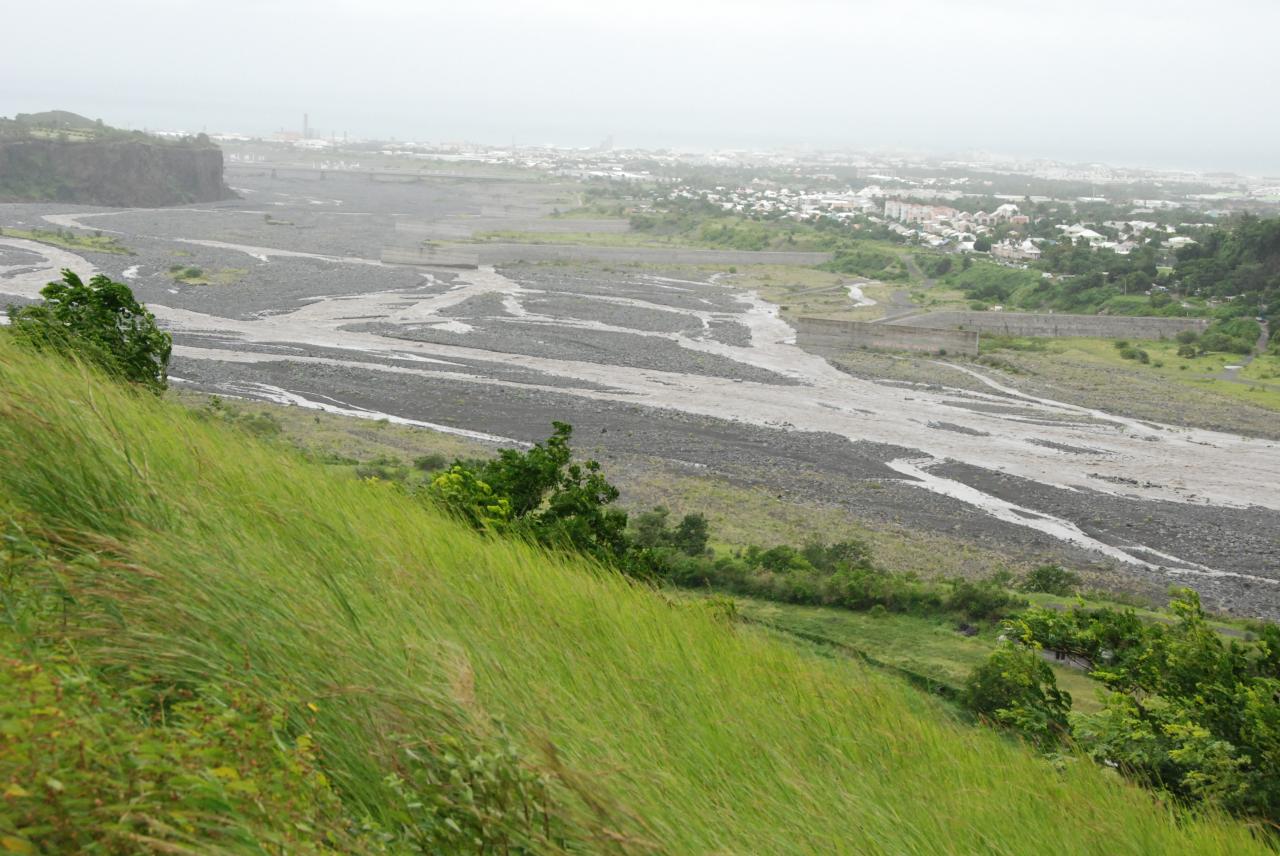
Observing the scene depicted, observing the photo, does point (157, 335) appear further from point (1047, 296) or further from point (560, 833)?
point (1047, 296)

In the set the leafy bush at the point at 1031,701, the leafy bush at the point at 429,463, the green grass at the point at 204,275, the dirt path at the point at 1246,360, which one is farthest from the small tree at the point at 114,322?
the dirt path at the point at 1246,360

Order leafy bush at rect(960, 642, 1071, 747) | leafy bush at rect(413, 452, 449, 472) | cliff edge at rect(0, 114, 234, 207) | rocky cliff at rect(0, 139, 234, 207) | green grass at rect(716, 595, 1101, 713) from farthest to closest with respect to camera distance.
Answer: cliff edge at rect(0, 114, 234, 207) < rocky cliff at rect(0, 139, 234, 207) < leafy bush at rect(413, 452, 449, 472) < green grass at rect(716, 595, 1101, 713) < leafy bush at rect(960, 642, 1071, 747)

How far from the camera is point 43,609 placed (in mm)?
2514

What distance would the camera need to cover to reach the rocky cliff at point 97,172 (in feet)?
243

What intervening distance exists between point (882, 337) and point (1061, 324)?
9913 mm

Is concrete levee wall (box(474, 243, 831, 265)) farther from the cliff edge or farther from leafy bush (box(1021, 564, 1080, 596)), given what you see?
leafy bush (box(1021, 564, 1080, 596))

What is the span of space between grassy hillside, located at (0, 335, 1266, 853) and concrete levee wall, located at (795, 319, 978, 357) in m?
37.8

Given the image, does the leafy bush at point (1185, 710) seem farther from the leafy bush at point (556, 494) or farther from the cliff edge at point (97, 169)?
the cliff edge at point (97, 169)

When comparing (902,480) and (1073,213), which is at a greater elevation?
(1073,213)

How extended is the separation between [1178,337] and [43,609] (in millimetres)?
47665

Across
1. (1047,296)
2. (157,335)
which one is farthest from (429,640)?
(1047,296)

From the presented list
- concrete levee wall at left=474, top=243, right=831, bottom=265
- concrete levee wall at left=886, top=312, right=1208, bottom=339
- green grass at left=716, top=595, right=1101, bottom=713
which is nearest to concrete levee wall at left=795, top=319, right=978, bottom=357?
concrete levee wall at left=886, top=312, right=1208, bottom=339

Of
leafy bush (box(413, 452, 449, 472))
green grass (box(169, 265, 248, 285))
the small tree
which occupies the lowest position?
leafy bush (box(413, 452, 449, 472))

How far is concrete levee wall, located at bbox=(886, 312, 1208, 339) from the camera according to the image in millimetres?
46125
